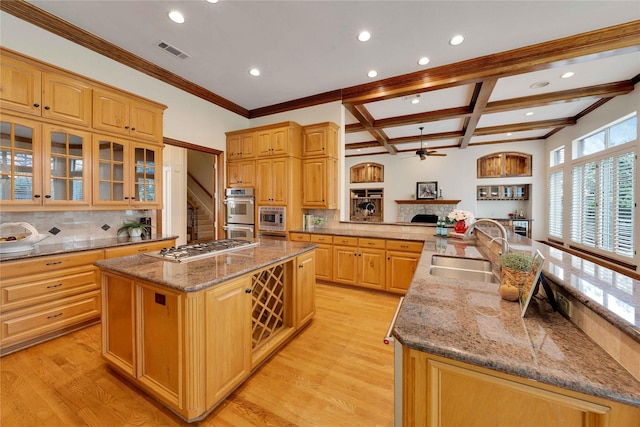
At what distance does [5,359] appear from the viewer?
2.01 m

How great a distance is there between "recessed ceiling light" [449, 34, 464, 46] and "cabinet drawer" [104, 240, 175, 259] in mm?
4196

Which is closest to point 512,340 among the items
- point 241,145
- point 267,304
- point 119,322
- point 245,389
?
point 245,389

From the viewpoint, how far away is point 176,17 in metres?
2.45

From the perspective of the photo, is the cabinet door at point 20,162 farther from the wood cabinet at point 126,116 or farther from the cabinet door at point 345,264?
the cabinet door at point 345,264

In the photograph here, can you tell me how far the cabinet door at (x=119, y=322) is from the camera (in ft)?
5.54

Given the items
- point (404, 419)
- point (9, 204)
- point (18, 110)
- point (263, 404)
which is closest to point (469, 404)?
point (404, 419)

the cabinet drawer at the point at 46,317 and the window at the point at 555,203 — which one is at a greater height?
the window at the point at 555,203

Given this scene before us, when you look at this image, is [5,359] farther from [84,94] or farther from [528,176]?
[528,176]

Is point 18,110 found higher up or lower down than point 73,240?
higher up

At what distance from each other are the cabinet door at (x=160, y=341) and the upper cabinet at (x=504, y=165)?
8.05 metres

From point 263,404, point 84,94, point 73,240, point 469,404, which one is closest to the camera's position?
point 469,404

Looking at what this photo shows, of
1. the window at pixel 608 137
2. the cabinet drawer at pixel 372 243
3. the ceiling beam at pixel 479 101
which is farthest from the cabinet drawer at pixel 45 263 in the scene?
the window at pixel 608 137

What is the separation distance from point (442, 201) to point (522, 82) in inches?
157

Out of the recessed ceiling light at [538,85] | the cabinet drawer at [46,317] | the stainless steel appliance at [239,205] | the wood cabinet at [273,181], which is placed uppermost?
the recessed ceiling light at [538,85]
